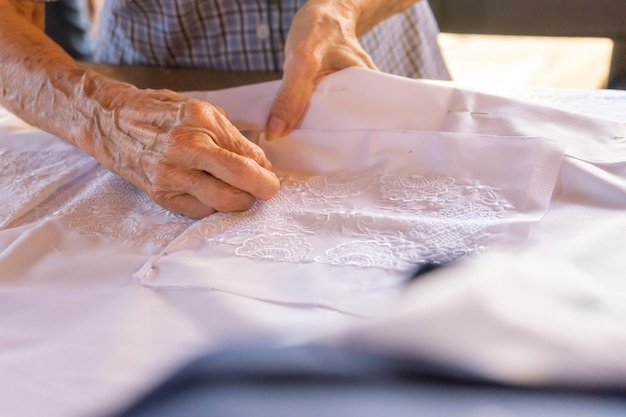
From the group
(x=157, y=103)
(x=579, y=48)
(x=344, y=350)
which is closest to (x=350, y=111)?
(x=157, y=103)

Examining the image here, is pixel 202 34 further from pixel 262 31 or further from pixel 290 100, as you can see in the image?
pixel 290 100

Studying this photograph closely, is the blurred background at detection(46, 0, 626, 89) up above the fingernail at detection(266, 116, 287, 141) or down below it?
below

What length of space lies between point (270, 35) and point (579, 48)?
5.76 feet

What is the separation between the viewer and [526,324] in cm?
44

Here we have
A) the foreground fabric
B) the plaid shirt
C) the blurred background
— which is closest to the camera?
the foreground fabric

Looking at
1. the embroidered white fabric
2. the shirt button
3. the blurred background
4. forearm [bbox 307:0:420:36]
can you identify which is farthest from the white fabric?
the blurred background

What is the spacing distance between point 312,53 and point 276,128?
0.12 meters

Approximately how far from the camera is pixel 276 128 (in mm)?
747

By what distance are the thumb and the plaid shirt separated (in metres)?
0.35

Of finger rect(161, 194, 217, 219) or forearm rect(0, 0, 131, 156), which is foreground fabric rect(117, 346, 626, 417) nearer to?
finger rect(161, 194, 217, 219)

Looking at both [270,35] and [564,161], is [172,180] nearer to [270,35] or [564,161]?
[564,161]

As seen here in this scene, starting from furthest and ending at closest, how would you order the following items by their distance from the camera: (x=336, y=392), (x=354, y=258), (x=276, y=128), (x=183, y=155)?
(x=276, y=128) < (x=183, y=155) < (x=354, y=258) < (x=336, y=392)

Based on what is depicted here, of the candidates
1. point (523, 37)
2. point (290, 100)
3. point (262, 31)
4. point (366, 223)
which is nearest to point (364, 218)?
point (366, 223)

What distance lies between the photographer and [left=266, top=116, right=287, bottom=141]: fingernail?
75 centimetres
